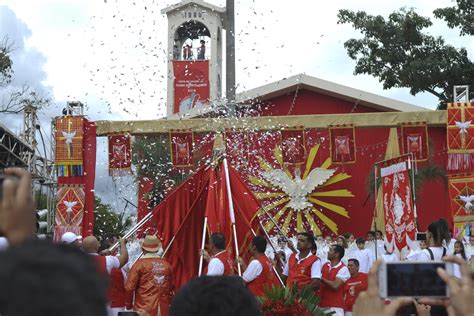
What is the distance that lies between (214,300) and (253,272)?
6773 mm

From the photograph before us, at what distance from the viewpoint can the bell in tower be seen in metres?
32.8

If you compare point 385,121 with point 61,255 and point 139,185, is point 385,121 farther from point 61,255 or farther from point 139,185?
point 61,255

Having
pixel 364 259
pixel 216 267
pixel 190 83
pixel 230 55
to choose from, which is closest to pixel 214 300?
pixel 216 267

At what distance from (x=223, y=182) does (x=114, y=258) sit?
2.50 m

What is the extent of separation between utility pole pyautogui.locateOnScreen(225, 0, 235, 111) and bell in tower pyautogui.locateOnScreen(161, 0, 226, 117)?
17.2 m

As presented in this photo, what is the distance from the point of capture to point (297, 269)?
885 centimetres

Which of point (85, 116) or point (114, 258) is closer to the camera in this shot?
point (114, 258)

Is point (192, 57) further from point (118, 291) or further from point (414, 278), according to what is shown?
point (414, 278)

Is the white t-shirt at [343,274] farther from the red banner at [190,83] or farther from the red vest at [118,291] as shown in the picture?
the red banner at [190,83]

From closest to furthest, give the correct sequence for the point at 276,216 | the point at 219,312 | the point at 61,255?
the point at 61,255
the point at 219,312
the point at 276,216

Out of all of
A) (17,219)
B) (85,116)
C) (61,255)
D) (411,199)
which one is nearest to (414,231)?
(411,199)

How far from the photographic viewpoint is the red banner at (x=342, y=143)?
54.6 ft

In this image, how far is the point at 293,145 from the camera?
54.9 ft

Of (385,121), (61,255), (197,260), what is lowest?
(197,260)
